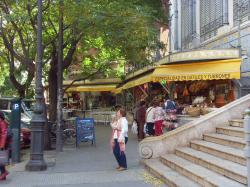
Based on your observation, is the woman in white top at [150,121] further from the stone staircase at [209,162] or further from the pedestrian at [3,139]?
the pedestrian at [3,139]

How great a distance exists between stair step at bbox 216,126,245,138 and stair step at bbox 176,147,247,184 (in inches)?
36.2

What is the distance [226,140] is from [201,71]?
894 centimetres

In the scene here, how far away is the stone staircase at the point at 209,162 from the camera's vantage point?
29.9ft

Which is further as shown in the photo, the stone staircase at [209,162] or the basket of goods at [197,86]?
the basket of goods at [197,86]

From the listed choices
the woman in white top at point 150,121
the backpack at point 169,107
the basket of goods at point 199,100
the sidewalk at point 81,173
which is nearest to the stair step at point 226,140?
the sidewalk at point 81,173

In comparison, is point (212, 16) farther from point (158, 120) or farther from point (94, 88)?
point (94, 88)

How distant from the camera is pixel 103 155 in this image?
16094 millimetres

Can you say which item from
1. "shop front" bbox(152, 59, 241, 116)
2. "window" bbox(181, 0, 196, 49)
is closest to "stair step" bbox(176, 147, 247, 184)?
"shop front" bbox(152, 59, 241, 116)

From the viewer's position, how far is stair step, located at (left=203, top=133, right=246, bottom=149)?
10.7 m

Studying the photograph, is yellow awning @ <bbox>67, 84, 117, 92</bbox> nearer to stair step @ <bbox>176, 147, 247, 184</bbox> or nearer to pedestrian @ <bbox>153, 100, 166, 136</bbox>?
pedestrian @ <bbox>153, 100, 166, 136</bbox>

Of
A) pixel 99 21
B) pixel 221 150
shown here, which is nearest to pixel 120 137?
pixel 221 150

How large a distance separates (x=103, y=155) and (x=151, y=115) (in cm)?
328

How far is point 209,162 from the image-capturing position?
10211 millimetres

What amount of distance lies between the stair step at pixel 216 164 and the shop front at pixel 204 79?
5712mm
